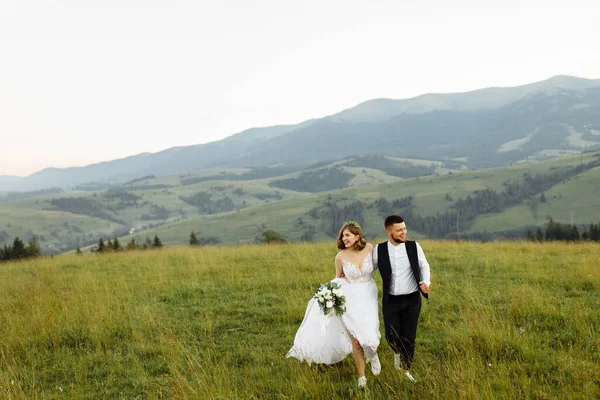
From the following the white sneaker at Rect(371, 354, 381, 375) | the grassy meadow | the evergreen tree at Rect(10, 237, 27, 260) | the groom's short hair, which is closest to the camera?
the grassy meadow

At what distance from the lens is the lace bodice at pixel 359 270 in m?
6.39

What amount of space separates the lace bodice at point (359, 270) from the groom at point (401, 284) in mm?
153

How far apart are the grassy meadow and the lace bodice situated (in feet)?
4.63

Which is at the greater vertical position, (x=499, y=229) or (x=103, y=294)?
(x=103, y=294)

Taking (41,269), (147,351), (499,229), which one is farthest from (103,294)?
(499,229)

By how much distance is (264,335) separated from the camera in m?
8.83

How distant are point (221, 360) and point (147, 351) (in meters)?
1.74

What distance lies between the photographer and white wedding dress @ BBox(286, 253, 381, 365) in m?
6.17

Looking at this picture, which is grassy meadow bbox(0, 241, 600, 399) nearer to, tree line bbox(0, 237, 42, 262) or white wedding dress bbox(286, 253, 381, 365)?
white wedding dress bbox(286, 253, 381, 365)

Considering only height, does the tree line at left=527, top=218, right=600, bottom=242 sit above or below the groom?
below

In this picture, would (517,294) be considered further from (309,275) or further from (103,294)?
(103,294)

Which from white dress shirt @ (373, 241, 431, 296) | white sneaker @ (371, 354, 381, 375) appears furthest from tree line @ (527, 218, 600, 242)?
white sneaker @ (371, 354, 381, 375)

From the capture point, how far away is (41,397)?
20.2 feet

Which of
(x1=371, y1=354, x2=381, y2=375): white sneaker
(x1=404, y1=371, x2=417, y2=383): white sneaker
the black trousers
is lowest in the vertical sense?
(x1=404, y1=371, x2=417, y2=383): white sneaker
